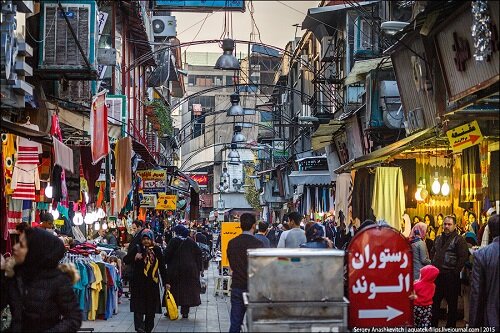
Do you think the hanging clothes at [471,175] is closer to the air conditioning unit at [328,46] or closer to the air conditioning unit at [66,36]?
the air conditioning unit at [66,36]

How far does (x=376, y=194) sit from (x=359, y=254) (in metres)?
7.65

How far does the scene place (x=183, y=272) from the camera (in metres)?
17.3

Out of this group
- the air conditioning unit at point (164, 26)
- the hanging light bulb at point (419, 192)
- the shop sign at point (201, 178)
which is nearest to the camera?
the hanging light bulb at point (419, 192)

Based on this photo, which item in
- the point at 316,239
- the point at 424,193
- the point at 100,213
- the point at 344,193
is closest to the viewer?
the point at 316,239

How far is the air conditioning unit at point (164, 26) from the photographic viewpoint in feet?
145

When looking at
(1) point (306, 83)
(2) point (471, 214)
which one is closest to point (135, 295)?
(2) point (471, 214)

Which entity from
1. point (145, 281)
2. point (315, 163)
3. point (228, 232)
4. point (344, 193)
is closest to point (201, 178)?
point (315, 163)

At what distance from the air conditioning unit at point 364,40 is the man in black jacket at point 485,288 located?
51.9 feet

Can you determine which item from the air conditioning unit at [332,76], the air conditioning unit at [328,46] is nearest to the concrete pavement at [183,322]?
the air conditioning unit at [332,76]

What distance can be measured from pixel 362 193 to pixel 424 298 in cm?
768

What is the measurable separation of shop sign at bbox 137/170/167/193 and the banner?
1562 centimetres

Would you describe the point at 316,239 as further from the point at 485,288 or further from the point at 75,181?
the point at 75,181

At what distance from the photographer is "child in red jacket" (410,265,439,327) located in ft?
43.1

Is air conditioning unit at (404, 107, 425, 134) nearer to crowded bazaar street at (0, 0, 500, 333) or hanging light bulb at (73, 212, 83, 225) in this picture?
crowded bazaar street at (0, 0, 500, 333)
